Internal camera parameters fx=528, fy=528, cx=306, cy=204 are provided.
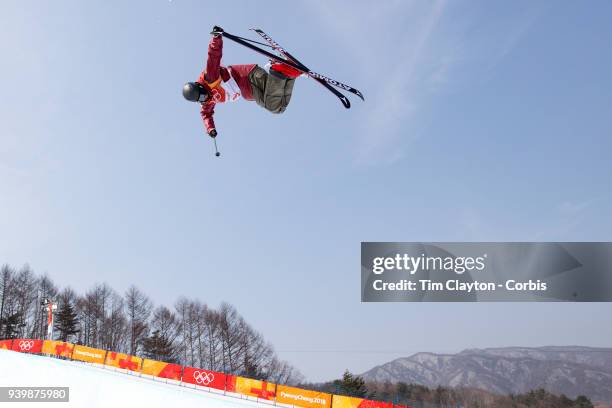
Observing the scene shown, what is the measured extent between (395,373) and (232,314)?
92.8 m

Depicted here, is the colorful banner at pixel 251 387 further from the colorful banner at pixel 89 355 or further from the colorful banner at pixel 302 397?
the colorful banner at pixel 89 355

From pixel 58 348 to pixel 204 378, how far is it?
48.8 feet

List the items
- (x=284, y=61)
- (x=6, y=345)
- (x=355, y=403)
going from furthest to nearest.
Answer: (x=6, y=345), (x=355, y=403), (x=284, y=61)

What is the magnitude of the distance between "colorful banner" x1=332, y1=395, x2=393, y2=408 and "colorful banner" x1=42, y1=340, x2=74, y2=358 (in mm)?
22733

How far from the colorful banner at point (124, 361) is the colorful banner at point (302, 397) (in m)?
11.7

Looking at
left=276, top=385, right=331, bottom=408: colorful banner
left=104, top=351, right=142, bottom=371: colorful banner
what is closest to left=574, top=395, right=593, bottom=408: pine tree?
left=276, top=385, right=331, bottom=408: colorful banner

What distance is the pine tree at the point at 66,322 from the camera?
63375 millimetres

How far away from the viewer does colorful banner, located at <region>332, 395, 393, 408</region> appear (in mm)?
22094

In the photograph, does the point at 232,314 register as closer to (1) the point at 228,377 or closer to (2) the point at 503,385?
(1) the point at 228,377

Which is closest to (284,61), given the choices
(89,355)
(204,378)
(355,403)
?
(355,403)

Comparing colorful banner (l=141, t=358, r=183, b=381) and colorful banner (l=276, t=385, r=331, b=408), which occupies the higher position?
colorful banner (l=141, t=358, r=183, b=381)

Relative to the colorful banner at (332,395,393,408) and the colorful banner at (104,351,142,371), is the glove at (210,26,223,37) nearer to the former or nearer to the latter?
the colorful banner at (332,395,393,408)

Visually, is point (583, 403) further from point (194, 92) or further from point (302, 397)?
point (194, 92)

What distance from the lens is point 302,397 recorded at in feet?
81.0
